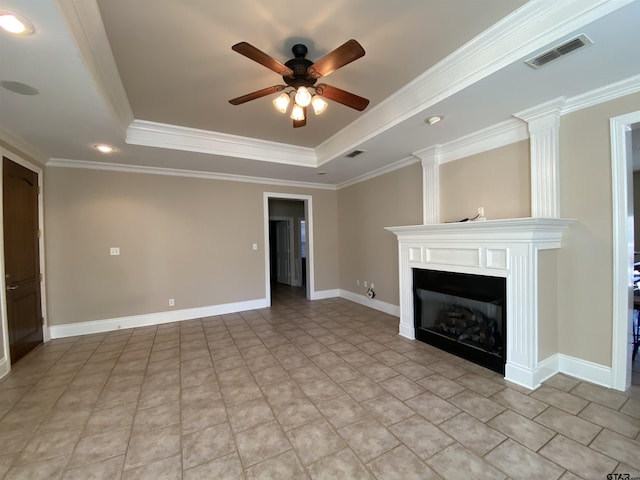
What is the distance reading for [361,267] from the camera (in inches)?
221

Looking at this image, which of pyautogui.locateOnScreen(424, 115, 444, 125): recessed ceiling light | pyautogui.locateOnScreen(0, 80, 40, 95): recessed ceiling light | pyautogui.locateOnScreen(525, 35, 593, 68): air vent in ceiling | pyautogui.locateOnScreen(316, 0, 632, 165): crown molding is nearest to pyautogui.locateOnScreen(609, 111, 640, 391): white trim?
pyautogui.locateOnScreen(525, 35, 593, 68): air vent in ceiling

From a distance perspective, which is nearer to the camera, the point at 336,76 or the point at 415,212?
the point at 336,76

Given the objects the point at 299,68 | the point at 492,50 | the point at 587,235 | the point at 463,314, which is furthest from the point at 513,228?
the point at 299,68

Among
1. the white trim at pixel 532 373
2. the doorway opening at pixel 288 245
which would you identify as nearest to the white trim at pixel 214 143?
the doorway opening at pixel 288 245

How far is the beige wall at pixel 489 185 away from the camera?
3.00 metres

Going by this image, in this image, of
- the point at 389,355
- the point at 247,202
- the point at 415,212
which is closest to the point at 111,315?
A: the point at 247,202

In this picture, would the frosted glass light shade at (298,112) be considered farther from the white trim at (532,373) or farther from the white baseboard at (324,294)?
the white baseboard at (324,294)

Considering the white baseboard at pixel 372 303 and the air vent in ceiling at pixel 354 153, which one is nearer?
the air vent in ceiling at pixel 354 153

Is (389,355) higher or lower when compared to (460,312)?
lower

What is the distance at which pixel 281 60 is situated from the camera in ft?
7.88

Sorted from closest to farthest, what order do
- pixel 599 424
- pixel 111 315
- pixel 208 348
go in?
pixel 599 424 < pixel 208 348 < pixel 111 315

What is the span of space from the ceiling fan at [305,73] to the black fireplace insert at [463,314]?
7.27ft

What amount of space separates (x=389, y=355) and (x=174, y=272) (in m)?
3.80

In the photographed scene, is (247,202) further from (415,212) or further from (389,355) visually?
(389,355)
